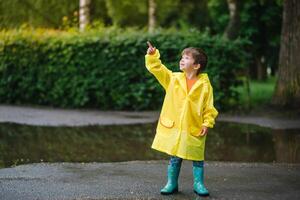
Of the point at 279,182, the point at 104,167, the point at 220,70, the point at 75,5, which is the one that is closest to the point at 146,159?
the point at 104,167

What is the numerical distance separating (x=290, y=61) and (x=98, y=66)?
16.7 ft

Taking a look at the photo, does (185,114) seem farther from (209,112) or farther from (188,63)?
(188,63)

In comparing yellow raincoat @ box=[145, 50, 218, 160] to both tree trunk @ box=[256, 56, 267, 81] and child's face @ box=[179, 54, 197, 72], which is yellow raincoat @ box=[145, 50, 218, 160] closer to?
child's face @ box=[179, 54, 197, 72]

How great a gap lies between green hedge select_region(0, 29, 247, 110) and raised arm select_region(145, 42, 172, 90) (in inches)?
359

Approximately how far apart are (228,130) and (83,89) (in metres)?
5.36

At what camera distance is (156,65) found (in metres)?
6.57

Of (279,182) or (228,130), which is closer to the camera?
(279,182)

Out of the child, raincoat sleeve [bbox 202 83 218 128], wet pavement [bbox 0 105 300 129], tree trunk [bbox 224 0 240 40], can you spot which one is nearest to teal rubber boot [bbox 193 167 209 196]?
the child

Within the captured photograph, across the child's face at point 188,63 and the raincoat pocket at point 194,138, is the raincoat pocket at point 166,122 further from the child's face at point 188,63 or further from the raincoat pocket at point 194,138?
the child's face at point 188,63

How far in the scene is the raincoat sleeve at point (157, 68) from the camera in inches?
257

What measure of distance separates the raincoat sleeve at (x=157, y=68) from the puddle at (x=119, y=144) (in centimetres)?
301

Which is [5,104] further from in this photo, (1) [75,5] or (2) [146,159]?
(1) [75,5]

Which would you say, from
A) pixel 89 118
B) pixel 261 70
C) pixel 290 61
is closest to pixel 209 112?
pixel 89 118

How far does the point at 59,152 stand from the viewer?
10.1 metres
